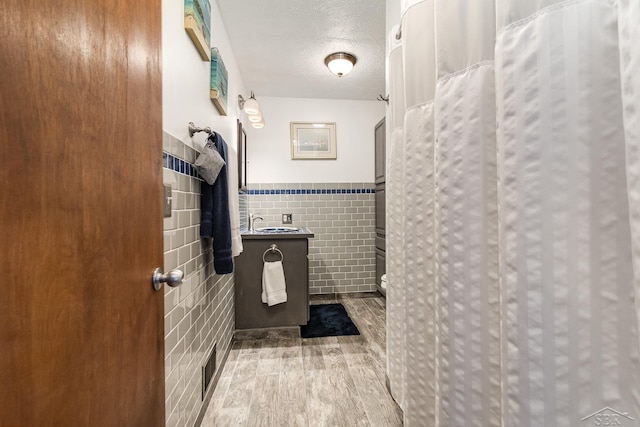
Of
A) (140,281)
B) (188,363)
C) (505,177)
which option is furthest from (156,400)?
(505,177)

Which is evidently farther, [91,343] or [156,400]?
[156,400]

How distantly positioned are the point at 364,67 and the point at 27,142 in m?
2.78

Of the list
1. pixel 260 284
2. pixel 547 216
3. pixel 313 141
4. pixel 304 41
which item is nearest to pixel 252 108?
pixel 304 41

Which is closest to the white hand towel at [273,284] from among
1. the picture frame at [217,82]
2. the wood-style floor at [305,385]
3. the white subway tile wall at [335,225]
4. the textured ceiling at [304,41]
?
the wood-style floor at [305,385]

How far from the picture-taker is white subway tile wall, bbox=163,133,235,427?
1.07 metres

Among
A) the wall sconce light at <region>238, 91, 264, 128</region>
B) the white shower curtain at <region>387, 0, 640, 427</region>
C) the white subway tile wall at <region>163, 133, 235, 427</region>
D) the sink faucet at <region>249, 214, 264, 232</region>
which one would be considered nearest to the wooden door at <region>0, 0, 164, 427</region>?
the white subway tile wall at <region>163, 133, 235, 427</region>

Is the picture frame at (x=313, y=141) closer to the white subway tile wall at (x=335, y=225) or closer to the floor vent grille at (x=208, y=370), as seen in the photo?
the white subway tile wall at (x=335, y=225)

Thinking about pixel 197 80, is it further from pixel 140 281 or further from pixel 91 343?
pixel 91 343

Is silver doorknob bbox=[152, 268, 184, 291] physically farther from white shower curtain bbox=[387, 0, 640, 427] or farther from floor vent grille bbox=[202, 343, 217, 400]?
floor vent grille bbox=[202, 343, 217, 400]

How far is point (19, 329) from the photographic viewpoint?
368 millimetres

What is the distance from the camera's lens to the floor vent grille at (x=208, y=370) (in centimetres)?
149

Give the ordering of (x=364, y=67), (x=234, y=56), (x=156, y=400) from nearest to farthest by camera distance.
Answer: (x=156, y=400), (x=234, y=56), (x=364, y=67)

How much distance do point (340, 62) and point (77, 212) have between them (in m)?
2.45

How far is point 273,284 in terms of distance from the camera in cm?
226
